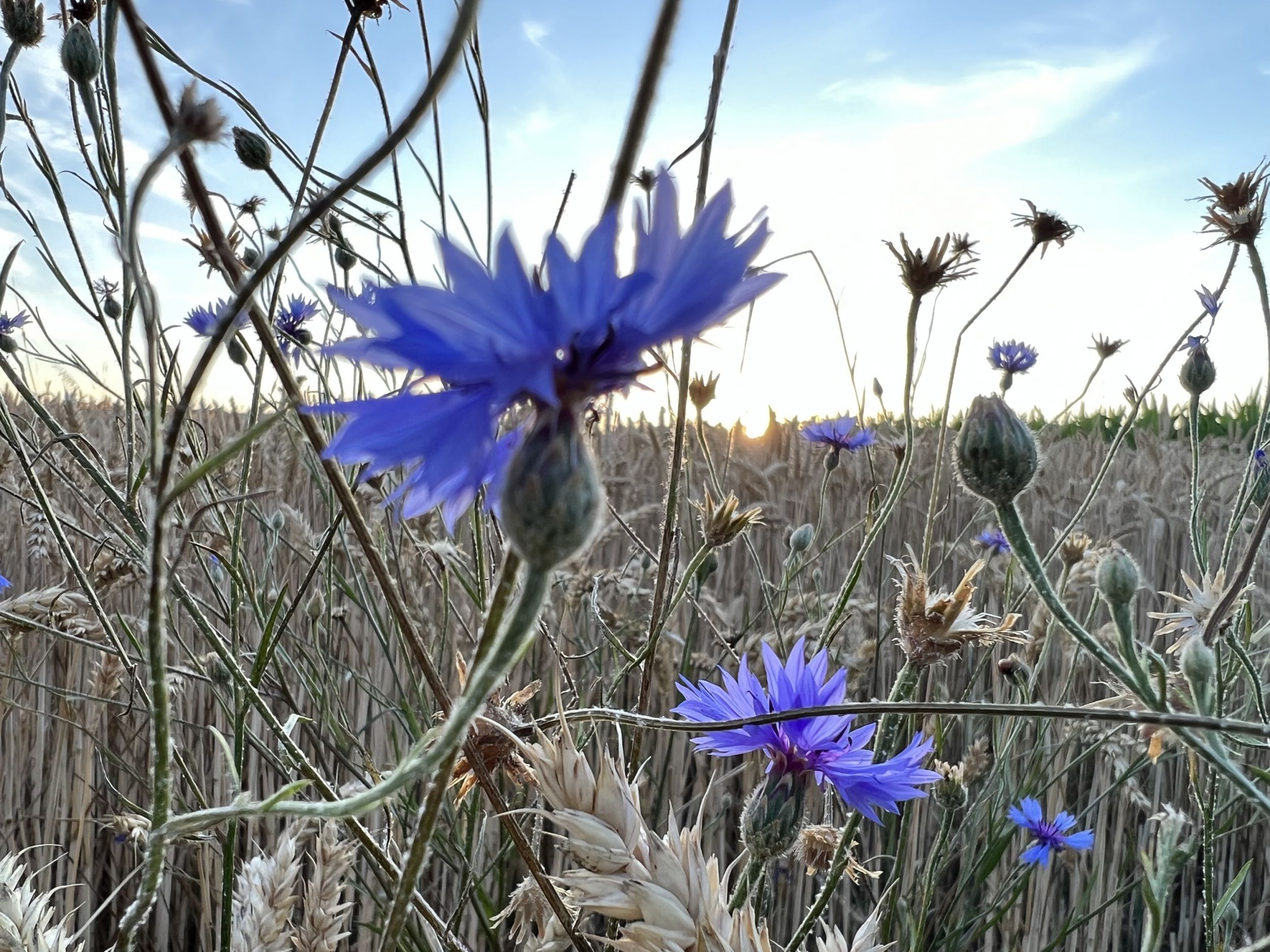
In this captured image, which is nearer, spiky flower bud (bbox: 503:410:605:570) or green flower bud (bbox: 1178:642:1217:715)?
spiky flower bud (bbox: 503:410:605:570)

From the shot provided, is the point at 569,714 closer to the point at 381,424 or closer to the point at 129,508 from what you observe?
the point at 381,424

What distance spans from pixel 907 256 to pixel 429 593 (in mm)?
1472

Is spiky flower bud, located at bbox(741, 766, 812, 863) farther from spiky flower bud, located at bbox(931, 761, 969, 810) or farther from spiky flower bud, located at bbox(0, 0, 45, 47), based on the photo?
spiky flower bud, located at bbox(0, 0, 45, 47)

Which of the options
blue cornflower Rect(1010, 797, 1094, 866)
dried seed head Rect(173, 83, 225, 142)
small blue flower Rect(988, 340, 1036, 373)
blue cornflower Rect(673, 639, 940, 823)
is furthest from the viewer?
small blue flower Rect(988, 340, 1036, 373)

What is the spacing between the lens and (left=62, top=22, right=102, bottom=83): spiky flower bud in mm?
811

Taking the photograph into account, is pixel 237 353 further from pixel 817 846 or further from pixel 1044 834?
pixel 1044 834

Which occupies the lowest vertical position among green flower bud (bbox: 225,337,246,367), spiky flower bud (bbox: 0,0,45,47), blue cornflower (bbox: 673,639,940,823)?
blue cornflower (bbox: 673,639,940,823)

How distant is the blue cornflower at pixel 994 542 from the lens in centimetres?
214

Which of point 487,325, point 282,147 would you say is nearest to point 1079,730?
point 282,147

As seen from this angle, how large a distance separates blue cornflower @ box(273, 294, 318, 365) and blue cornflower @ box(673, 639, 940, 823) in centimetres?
126

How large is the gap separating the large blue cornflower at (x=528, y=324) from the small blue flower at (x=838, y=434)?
1.80m

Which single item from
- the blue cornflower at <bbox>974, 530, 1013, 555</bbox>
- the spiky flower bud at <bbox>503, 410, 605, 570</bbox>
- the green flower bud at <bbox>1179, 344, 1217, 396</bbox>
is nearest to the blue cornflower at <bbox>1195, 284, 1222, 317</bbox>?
the green flower bud at <bbox>1179, 344, 1217, 396</bbox>

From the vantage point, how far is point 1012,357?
8.51 ft

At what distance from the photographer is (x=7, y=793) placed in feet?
5.54
